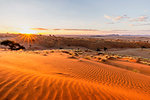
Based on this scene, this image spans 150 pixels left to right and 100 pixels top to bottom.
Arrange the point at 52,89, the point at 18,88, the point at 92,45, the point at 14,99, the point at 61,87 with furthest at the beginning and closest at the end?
the point at 92,45 < the point at 61,87 < the point at 52,89 < the point at 18,88 < the point at 14,99

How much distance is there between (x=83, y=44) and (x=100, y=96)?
38740 mm

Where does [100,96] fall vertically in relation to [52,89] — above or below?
below

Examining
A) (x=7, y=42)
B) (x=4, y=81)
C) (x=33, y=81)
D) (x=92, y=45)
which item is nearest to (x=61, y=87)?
(x=33, y=81)

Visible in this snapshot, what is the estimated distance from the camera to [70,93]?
3.25 metres

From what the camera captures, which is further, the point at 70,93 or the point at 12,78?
the point at 12,78

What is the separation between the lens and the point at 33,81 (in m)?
3.67

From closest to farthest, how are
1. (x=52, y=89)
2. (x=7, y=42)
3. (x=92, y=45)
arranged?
(x=52, y=89)
(x=7, y=42)
(x=92, y=45)

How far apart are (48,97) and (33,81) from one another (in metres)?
1.08

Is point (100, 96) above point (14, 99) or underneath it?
underneath

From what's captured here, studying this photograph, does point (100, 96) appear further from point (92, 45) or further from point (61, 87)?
point (92, 45)

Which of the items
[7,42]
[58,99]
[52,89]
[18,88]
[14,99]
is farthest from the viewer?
[7,42]

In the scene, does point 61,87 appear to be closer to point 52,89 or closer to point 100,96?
point 52,89

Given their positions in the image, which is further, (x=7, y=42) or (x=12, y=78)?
(x=7, y=42)

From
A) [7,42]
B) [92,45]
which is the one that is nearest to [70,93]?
[7,42]
